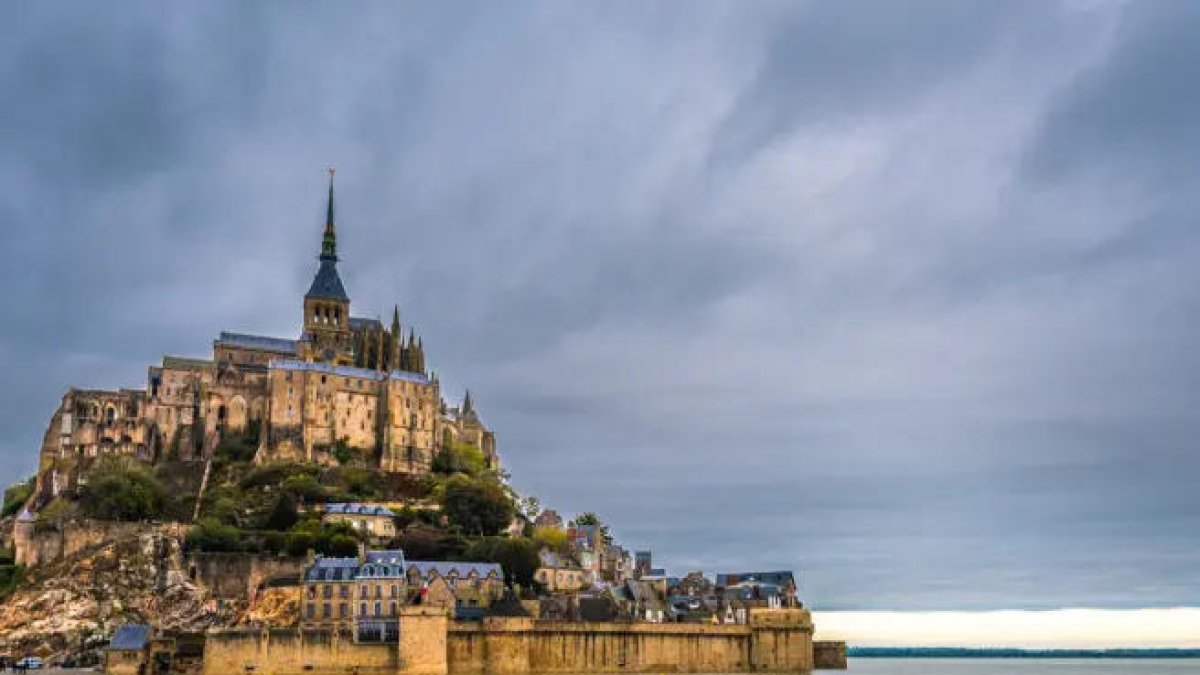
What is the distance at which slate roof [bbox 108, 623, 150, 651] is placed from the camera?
48344 millimetres

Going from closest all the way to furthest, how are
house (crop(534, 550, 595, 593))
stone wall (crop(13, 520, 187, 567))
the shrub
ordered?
stone wall (crop(13, 520, 187, 567)) → the shrub → house (crop(534, 550, 595, 593))

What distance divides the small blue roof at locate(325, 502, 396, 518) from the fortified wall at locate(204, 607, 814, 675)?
14439 mm

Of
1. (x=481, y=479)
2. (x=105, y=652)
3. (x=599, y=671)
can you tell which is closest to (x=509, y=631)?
(x=599, y=671)

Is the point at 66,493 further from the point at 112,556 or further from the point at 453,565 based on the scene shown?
the point at 453,565

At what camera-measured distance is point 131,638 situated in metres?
48.7

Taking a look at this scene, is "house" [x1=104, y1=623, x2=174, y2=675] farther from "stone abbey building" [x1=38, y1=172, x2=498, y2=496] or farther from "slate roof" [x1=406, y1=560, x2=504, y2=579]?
"stone abbey building" [x1=38, y1=172, x2=498, y2=496]

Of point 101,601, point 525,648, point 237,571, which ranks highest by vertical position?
point 237,571

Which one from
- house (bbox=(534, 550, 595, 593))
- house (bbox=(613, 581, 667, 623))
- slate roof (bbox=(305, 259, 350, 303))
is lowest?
house (bbox=(613, 581, 667, 623))

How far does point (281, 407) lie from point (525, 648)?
1082 inches

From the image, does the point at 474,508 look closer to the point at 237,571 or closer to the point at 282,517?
the point at 282,517

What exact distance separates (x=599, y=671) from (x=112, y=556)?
22.5m

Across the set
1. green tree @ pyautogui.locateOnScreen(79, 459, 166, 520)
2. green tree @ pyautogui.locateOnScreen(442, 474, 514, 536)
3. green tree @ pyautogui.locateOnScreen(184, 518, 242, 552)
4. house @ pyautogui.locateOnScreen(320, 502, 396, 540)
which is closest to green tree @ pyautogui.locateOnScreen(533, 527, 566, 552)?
green tree @ pyautogui.locateOnScreen(442, 474, 514, 536)

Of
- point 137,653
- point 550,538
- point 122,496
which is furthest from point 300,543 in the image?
point 550,538

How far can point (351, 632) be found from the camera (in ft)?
160
